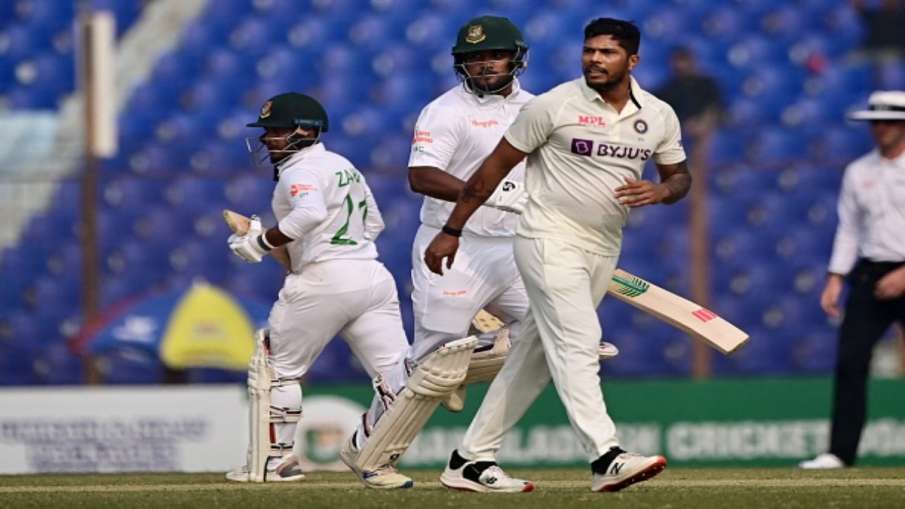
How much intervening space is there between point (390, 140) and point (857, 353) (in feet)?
17.2

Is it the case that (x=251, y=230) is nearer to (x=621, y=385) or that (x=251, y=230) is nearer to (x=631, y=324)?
(x=621, y=385)

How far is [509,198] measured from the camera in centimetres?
718

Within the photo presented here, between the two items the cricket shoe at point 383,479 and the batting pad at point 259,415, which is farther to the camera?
the batting pad at point 259,415

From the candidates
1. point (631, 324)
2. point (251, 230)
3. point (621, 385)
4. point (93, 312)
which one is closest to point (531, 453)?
point (621, 385)

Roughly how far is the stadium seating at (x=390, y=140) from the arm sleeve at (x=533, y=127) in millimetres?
5702

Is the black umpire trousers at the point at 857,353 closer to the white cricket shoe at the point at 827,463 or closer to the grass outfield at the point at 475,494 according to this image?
the white cricket shoe at the point at 827,463

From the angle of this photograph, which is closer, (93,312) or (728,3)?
(93,312)

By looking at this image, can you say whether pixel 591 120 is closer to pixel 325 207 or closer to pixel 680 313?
pixel 680 313

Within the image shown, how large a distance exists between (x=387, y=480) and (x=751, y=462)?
4.76 metres

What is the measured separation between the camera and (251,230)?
25.5ft

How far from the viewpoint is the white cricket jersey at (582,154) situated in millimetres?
6395

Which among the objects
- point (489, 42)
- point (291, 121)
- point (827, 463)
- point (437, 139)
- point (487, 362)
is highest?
point (489, 42)

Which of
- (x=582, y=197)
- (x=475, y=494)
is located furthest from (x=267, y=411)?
(x=582, y=197)

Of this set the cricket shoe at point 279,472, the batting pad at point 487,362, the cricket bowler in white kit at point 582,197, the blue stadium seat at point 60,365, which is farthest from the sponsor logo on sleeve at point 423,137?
the blue stadium seat at point 60,365
